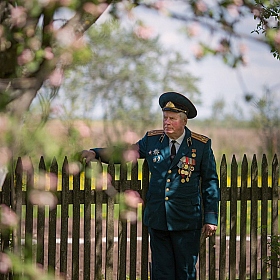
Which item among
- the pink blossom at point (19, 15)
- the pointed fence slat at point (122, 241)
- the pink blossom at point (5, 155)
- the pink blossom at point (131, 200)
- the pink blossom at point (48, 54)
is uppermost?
the pink blossom at point (19, 15)

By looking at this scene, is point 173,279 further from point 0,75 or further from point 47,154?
point 47,154

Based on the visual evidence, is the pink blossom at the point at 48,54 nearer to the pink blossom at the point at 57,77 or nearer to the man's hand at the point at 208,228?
the pink blossom at the point at 57,77

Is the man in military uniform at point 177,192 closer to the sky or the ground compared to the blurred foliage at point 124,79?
closer to the ground

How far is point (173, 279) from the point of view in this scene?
168 inches

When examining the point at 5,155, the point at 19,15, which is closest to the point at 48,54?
the point at 19,15

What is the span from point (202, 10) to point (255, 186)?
2.47m

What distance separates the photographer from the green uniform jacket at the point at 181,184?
418 centimetres

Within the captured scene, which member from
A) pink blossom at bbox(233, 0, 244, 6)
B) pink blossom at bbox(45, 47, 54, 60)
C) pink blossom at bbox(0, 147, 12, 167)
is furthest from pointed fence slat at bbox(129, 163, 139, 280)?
pink blossom at bbox(0, 147, 12, 167)

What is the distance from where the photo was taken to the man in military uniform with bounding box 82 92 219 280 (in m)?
4.18

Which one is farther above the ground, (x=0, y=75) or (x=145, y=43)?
(x=145, y=43)

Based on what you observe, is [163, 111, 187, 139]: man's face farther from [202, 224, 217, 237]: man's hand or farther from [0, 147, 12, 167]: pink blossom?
[0, 147, 12, 167]: pink blossom

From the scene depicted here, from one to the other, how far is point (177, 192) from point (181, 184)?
6 centimetres

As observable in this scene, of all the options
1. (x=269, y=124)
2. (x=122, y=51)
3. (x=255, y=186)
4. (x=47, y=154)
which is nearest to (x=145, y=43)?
(x=122, y=51)

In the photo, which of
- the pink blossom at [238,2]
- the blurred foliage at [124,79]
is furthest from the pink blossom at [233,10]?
the blurred foliage at [124,79]
